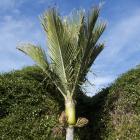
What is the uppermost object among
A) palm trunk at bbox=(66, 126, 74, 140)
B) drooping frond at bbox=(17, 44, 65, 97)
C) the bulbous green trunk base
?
drooping frond at bbox=(17, 44, 65, 97)

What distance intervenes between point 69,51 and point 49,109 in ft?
6.51

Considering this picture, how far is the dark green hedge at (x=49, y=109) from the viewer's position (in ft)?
41.5

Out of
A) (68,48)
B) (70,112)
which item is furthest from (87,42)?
(70,112)

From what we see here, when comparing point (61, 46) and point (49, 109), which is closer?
point (61, 46)

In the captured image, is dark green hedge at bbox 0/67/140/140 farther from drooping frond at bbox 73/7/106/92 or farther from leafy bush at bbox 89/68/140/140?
drooping frond at bbox 73/7/106/92

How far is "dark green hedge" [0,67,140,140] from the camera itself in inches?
498

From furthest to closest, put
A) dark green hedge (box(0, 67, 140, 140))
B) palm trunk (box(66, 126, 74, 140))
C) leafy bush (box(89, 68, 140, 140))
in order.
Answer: dark green hedge (box(0, 67, 140, 140)) → leafy bush (box(89, 68, 140, 140)) → palm trunk (box(66, 126, 74, 140))

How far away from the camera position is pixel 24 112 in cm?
1311

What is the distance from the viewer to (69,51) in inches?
507

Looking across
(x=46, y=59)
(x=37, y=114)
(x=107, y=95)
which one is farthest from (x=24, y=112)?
(x=107, y=95)

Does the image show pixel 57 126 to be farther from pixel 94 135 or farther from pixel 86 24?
pixel 86 24

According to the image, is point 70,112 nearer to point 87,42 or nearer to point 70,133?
point 70,133

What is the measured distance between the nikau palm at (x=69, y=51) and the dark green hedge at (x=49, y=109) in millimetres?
829

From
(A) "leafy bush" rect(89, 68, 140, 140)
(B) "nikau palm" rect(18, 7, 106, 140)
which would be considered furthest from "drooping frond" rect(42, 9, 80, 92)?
(A) "leafy bush" rect(89, 68, 140, 140)
